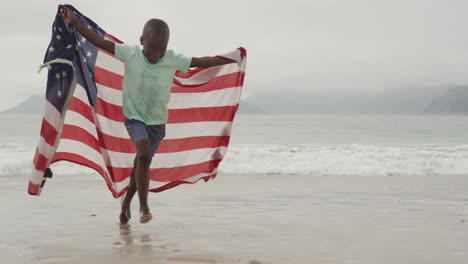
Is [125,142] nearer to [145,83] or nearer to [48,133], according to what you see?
[48,133]

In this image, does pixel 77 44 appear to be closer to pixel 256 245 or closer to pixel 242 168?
pixel 256 245

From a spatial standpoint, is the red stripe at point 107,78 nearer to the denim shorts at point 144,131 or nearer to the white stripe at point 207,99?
the white stripe at point 207,99

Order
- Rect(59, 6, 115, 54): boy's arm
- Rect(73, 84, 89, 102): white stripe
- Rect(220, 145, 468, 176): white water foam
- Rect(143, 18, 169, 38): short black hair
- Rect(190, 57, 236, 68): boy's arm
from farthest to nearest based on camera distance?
Rect(220, 145, 468, 176): white water foam, Rect(73, 84, 89, 102): white stripe, Rect(190, 57, 236, 68): boy's arm, Rect(59, 6, 115, 54): boy's arm, Rect(143, 18, 169, 38): short black hair

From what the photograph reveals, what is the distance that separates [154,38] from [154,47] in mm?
76

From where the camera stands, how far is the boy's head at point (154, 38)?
195 inches

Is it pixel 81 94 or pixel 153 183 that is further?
pixel 153 183

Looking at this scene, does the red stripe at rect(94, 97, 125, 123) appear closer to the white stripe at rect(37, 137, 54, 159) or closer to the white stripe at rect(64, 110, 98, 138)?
the white stripe at rect(64, 110, 98, 138)

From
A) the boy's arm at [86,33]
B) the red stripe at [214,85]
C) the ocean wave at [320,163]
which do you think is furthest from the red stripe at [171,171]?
the ocean wave at [320,163]

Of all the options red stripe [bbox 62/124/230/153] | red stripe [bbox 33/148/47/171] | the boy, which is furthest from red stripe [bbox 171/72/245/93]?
red stripe [bbox 33/148/47/171]

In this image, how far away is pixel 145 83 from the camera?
199 inches

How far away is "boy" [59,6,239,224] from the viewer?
500cm

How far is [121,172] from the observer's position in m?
6.03

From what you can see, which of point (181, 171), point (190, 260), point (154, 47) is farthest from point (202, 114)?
point (190, 260)

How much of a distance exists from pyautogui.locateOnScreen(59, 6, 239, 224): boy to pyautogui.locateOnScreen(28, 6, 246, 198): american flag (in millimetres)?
629
